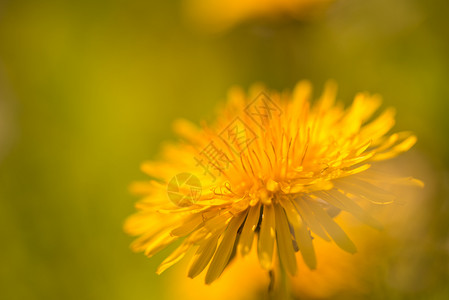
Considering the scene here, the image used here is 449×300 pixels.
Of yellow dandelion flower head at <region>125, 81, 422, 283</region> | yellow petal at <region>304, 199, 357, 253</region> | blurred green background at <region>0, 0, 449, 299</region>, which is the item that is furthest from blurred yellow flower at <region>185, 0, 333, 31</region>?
yellow petal at <region>304, 199, 357, 253</region>

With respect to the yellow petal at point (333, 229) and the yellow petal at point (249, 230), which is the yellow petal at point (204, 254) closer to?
the yellow petal at point (249, 230)

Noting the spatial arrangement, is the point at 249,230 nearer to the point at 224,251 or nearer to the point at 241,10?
the point at 224,251

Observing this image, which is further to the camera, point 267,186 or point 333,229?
point 267,186

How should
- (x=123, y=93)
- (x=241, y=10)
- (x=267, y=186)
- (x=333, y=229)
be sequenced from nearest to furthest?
1. (x=333, y=229)
2. (x=267, y=186)
3. (x=241, y=10)
4. (x=123, y=93)

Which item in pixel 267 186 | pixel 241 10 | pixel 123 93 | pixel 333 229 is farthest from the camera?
pixel 123 93

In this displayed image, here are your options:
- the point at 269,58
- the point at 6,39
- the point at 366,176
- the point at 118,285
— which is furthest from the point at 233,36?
the point at 366,176

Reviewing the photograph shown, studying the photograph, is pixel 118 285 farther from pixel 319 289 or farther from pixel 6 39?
pixel 6 39

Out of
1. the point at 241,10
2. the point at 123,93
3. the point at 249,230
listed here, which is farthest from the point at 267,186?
the point at 123,93
